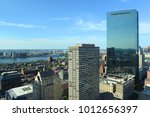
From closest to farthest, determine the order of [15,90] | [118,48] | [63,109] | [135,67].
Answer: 1. [63,109]
2. [15,90]
3. [135,67]
4. [118,48]

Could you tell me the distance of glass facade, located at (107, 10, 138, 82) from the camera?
9898mm

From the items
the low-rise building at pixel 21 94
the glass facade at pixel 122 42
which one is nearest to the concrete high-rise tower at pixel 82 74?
the low-rise building at pixel 21 94

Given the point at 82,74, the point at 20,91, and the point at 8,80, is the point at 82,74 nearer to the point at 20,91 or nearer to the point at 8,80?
the point at 20,91

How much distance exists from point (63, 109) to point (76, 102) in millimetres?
37

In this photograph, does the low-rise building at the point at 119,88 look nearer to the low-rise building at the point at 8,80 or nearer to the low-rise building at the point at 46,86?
the low-rise building at the point at 46,86

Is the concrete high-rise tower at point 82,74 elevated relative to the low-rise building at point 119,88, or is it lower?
elevated

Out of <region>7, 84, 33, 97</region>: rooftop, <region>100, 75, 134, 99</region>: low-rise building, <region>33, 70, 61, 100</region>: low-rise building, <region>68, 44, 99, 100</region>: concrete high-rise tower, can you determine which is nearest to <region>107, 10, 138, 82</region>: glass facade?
<region>100, 75, 134, 99</region>: low-rise building

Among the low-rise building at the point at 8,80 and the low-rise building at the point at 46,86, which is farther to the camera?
the low-rise building at the point at 8,80

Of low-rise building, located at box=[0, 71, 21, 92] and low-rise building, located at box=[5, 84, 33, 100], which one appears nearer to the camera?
low-rise building, located at box=[5, 84, 33, 100]

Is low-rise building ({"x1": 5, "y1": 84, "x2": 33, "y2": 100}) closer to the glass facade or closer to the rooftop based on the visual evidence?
the rooftop

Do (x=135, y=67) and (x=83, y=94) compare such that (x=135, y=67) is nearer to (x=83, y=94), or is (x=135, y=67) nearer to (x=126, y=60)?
(x=126, y=60)

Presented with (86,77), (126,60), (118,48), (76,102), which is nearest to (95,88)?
(86,77)

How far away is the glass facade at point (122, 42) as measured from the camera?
9.90 metres

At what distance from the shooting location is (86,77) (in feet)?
16.0
